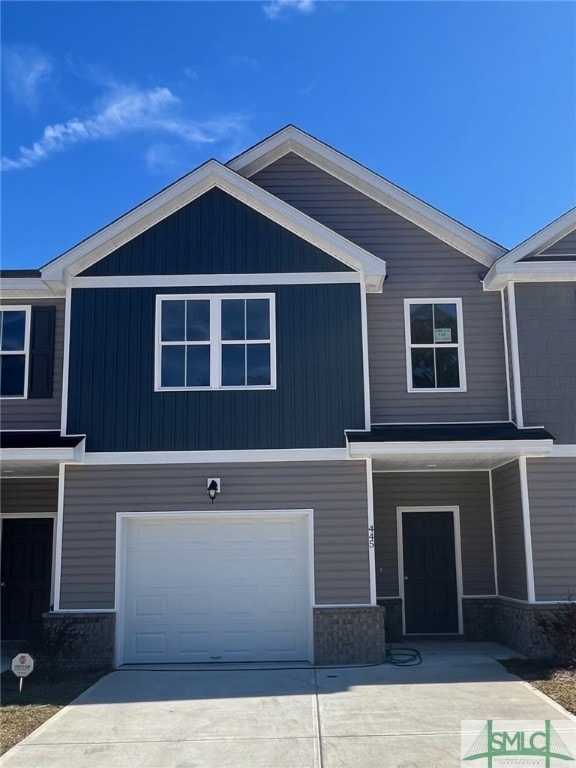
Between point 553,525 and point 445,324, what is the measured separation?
3611 mm

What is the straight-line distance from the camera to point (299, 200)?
1354 cm

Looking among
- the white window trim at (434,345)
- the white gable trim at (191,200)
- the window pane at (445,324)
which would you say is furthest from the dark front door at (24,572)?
the window pane at (445,324)

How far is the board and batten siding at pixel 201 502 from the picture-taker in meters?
11.2

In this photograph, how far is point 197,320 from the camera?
1199 cm

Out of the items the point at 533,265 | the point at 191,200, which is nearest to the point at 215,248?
the point at 191,200

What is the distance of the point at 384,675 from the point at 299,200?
7942 millimetres

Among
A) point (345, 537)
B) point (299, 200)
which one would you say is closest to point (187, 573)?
point (345, 537)

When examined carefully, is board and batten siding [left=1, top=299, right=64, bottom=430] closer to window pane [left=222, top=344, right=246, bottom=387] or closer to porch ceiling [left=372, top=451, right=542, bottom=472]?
window pane [left=222, top=344, right=246, bottom=387]

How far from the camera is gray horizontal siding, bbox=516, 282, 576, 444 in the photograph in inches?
468

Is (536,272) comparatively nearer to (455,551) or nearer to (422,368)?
(422,368)

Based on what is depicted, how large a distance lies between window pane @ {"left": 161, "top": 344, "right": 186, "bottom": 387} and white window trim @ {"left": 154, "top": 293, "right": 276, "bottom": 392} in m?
0.07

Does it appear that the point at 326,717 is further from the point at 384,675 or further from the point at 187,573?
the point at 187,573

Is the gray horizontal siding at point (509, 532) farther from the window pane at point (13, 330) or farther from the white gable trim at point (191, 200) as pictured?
the window pane at point (13, 330)

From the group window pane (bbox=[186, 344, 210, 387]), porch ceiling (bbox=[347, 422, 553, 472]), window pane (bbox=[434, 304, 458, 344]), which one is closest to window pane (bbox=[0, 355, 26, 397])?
window pane (bbox=[186, 344, 210, 387])
